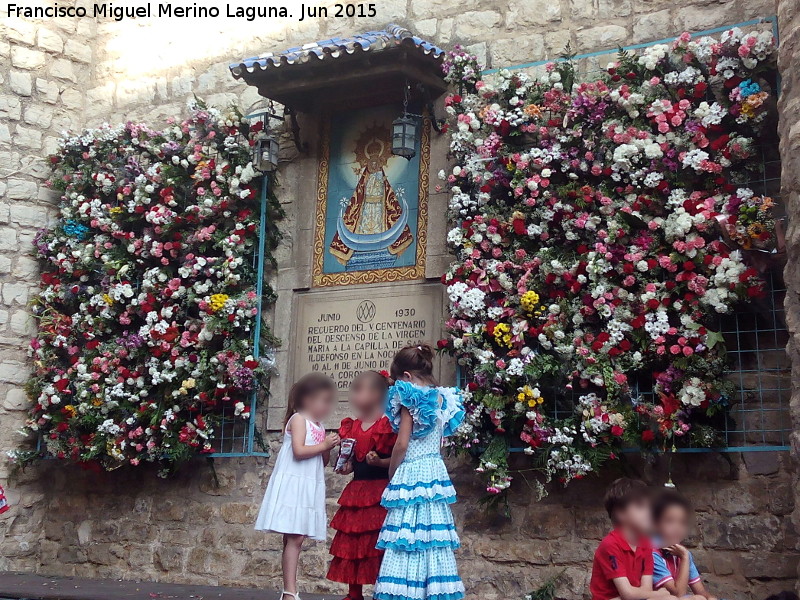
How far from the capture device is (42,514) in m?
8.48

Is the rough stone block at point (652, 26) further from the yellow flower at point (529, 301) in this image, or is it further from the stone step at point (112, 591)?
the stone step at point (112, 591)

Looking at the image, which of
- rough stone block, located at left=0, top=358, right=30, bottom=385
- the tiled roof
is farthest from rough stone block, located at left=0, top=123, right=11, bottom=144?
the tiled roof

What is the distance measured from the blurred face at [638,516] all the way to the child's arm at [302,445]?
74.7 inches

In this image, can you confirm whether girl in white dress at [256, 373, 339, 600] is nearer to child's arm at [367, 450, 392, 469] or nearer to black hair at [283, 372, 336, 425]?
black hair at [283, 372, 336, 425]

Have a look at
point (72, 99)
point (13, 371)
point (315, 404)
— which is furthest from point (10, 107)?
point (315, 404)

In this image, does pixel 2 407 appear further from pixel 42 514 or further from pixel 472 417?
pixel 472 417

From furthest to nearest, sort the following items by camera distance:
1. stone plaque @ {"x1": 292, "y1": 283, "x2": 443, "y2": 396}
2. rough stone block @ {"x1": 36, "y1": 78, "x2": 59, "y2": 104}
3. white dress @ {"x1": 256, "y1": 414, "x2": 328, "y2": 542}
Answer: rough stone block @ {"x1": 36, "y1": 78, "x2": 59, "y2": 104} < stone plaque @ {"x1": 292, "y1": 283, "x2": 443, "y2": 396} < white dress @ {"x1": 256, "y1": 414, "x2": 328, "y2": 542}

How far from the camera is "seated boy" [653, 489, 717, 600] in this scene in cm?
401

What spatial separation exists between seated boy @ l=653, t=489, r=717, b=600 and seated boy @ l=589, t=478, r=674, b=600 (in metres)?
0.05

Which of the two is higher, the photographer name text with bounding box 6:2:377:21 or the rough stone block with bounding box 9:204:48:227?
the photographer name text with bounding box 6:2:377:21

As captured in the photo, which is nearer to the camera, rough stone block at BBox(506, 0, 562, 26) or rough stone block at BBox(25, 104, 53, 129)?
rough stone block at BBox(506, 0, 562, 26)

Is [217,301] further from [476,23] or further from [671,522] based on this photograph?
[671,522]

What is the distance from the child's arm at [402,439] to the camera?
4887 millimetres

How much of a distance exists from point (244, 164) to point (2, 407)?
2879 millimetres
